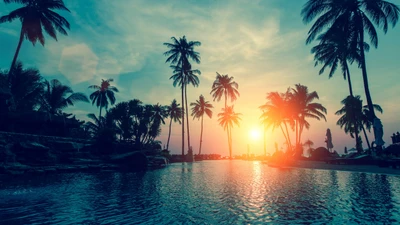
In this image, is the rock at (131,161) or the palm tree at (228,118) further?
the palm tree at (228,118)

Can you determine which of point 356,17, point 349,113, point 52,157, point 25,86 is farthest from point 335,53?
point 25,86

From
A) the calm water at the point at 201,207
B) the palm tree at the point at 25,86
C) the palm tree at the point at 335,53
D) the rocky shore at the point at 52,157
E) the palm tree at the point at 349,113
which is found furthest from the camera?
the palm tree at the point at 349,113

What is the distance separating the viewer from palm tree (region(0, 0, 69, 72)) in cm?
2597

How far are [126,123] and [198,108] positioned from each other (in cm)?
2216

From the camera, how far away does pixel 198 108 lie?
191ft

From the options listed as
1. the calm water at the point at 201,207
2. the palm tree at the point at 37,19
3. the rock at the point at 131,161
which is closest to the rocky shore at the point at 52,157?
the rock at the point at 131,161

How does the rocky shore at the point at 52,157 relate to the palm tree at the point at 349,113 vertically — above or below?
below

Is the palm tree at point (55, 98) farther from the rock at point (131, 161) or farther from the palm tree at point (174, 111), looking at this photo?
the palm tree at point (174, 111)

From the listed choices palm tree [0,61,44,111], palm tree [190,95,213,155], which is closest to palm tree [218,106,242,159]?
palm tree [190,95,213,155]

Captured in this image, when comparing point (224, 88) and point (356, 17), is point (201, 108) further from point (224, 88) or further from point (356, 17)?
point (356, 17)

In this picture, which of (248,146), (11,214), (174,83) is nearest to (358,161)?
(11,214)

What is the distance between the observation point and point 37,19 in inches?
1048

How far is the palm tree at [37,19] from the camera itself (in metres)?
26.0

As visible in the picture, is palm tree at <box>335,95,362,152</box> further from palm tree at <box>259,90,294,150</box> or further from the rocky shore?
the rocky shore
